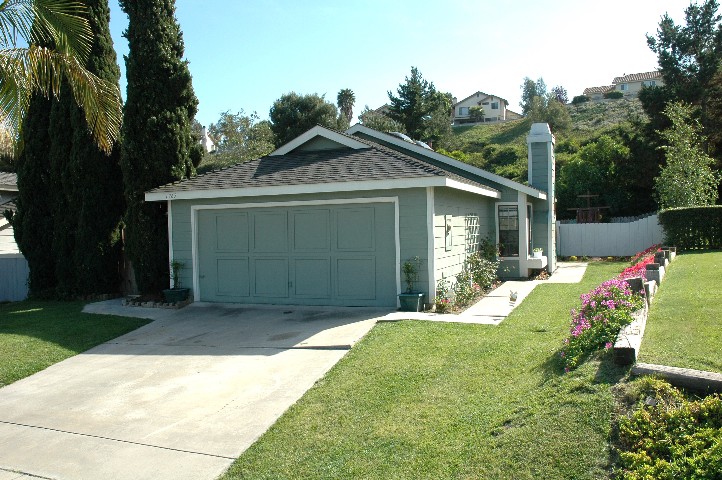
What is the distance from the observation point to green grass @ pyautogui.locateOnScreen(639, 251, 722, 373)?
5035 mm

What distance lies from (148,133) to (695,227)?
16.2m

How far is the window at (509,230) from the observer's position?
16266 mm

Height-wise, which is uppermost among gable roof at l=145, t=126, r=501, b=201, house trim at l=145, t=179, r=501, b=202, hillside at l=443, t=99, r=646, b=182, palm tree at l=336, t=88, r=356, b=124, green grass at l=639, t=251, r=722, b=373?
palm tree at l=336, t=88, r=356, b=124

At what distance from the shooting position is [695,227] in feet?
58.9

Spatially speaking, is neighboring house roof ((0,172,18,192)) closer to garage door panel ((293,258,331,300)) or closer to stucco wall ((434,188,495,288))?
garage door panel ((293,258,331,300))

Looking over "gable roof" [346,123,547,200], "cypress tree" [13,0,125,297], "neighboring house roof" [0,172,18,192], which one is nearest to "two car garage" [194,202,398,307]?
"cypress tree" [13,0,125,297]

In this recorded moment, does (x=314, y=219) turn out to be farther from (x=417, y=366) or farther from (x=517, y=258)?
(x=517, y=258)

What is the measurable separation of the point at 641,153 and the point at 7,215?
27.9 meters

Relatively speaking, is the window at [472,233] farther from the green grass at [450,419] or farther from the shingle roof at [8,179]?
the shingle roof at [8,179]

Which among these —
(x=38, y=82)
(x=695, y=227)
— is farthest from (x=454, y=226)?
(x=695, y=227)

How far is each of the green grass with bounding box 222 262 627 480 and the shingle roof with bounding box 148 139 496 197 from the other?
412 cm

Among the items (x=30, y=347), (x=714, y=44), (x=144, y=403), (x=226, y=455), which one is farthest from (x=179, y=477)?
(x=714, y=44)

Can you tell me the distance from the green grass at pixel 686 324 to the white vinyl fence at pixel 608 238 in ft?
43.9

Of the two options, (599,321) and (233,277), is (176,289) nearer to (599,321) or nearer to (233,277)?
(233,277)
